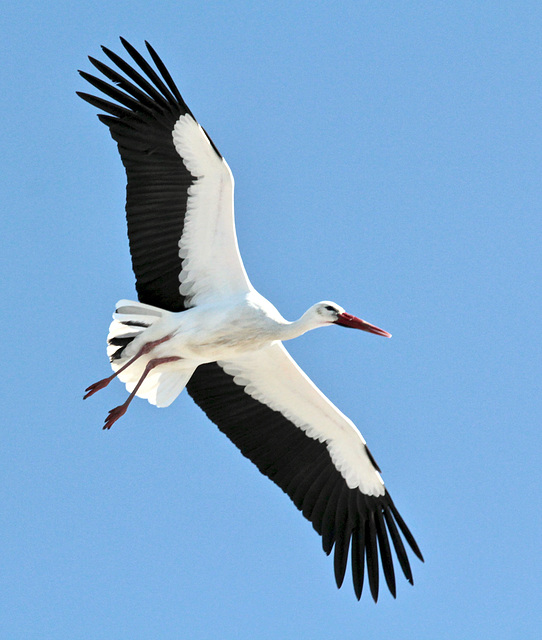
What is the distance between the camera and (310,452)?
501 inches

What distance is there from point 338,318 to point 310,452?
1593 mm

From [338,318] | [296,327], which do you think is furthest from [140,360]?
[338,318]

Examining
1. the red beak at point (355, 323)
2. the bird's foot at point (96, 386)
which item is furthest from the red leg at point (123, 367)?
the red beak at point (355, 323)

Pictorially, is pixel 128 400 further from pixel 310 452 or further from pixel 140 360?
pixel 310 452

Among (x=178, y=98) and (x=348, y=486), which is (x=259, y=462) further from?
(x=178, y=98)

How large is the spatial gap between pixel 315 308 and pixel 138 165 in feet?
6.81

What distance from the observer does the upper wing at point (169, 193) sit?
1134cm

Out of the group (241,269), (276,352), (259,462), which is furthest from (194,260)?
(259,462)

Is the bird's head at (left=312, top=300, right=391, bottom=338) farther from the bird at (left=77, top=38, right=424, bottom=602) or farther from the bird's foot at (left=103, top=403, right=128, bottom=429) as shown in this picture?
the bird's foot at (left=103, top=403, right=128, bottom=429)

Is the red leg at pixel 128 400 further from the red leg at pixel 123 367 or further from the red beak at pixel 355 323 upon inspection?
the red beak at pixel 355 323

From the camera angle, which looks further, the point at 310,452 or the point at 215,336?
the point at 310,452

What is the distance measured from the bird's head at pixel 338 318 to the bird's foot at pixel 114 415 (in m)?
1.97

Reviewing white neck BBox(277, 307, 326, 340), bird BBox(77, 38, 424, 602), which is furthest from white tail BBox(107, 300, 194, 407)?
white neck BBox(277, 307, 326, 340)

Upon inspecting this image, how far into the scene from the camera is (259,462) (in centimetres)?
1271
